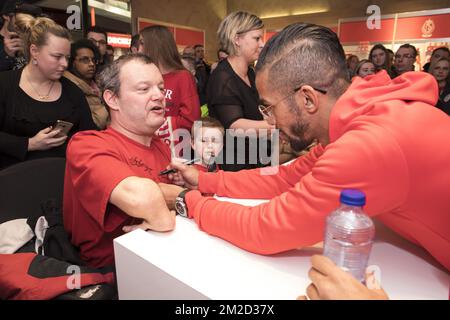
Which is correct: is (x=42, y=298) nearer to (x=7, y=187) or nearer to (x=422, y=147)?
(x=7, y=187)

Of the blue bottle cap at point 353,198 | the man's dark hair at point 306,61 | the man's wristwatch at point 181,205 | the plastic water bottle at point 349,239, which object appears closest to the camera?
the blue bottle cap at point 353,198

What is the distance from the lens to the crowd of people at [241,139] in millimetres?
824

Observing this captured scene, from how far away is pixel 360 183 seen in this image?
2.67 ft

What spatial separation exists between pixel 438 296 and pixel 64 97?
236cm

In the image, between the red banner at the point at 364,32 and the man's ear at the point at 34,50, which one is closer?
the man's ear at the point at 34,50

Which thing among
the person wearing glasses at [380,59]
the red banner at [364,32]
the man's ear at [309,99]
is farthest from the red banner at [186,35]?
the man's ear at [309,99]

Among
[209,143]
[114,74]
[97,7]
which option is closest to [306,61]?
[114,74]

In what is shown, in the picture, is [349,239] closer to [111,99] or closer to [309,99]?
[309,99]

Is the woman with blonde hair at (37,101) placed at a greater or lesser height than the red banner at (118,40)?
lesser

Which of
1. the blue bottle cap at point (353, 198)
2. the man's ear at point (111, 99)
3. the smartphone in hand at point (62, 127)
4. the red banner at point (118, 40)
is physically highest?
the red banner at point (118, 40)

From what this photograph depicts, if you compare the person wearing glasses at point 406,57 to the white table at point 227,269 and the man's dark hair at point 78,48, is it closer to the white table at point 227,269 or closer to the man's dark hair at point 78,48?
the man's dark hair at point 78,48

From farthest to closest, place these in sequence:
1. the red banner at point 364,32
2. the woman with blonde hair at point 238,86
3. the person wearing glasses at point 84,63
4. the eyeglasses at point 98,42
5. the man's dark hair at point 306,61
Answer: the red banner at point 364,32 → the eyeglasses at point 98,42 → the person wearing glasses at point 84,63 → the woman with blonde hair at point 238,86 → the man's dark hair at point 306,61

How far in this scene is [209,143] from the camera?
94.3 inches

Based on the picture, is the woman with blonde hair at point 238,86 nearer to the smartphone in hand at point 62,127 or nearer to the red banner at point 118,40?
the smartphone in hand at point 62,127
